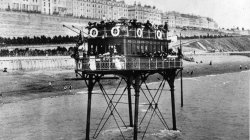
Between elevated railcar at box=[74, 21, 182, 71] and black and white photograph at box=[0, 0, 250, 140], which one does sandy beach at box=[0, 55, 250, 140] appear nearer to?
black and white photograph at box=[0, 0, 250, 140]

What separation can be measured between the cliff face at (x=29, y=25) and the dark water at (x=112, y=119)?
67170 mm

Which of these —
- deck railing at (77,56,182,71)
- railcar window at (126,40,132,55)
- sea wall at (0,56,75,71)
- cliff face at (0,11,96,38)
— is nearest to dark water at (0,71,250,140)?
deck railing at (77,56,182,71)

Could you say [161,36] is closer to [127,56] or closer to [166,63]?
[166,63]

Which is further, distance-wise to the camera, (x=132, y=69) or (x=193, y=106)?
(x=193, y=106)

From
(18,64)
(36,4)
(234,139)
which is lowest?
(234,139)

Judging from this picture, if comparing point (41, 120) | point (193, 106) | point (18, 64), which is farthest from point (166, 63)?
point (18, 64)

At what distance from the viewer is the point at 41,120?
39.7m

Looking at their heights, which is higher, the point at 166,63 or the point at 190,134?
the point at 166,63

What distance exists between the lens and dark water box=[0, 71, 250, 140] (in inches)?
1305

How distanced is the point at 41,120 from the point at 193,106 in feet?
61.6

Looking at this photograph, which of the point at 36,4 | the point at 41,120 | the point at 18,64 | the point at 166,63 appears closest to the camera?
the point at 166,63

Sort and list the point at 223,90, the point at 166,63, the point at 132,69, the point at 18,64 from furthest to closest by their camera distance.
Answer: the point at 18,64, the point at 223,90, the point at 166,63, the point at 132,69

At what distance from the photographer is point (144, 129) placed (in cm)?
3528

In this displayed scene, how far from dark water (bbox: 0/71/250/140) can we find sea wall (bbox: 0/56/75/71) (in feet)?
80.1
